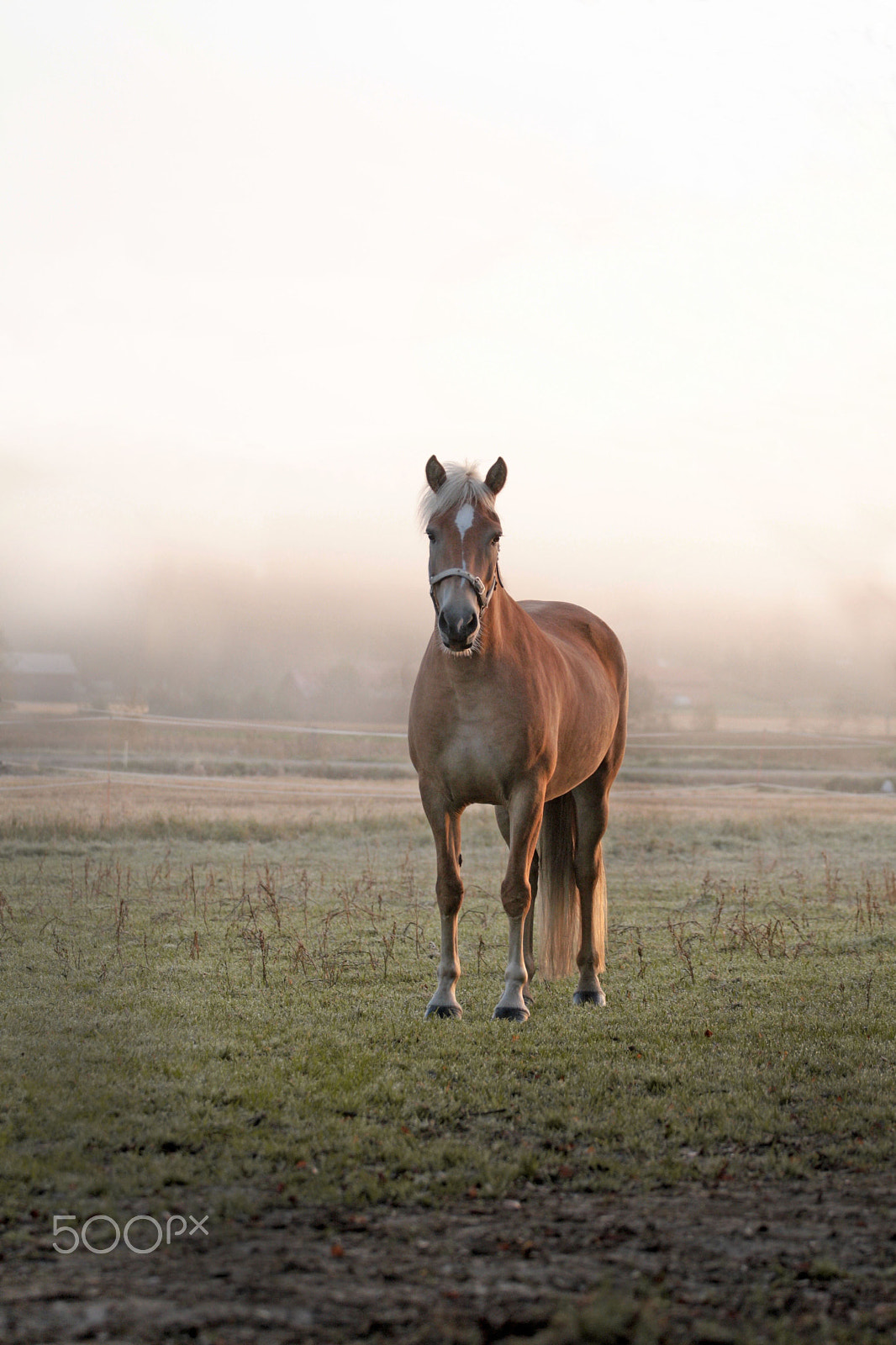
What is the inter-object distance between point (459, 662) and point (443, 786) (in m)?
0.70

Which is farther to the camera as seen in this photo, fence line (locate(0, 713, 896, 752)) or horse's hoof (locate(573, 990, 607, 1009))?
fence line (locate(0, 713, 896, 752))

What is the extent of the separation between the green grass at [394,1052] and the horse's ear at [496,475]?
288cm

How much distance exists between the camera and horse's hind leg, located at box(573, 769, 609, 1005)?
6.00 m

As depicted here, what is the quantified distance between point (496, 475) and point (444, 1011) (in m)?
2.93

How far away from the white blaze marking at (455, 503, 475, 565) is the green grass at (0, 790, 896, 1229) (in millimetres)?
2455

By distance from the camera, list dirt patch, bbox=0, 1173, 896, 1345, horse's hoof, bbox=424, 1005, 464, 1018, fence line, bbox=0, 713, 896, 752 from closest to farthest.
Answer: dirt patch, bbox=0, 1173, 896, 1345
horse's hoof, bbox=424, 1005, 464, 1018
fence line, bbox=0, 713, 896, 752

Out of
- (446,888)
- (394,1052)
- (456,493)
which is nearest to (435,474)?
(456,493)

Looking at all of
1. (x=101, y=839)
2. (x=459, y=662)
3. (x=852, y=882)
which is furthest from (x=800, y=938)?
(x=101, y=839)

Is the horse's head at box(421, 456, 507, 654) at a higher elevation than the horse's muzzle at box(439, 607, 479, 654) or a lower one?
higher

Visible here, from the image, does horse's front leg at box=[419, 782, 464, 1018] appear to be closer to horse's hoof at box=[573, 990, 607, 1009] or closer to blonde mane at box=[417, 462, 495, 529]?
horse's hoof at box=[573, 990, 607, 1009]

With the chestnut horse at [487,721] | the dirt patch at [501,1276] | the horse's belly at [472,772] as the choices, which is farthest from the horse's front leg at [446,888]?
the dirt patch at [501,1276]

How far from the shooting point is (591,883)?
21.0ft

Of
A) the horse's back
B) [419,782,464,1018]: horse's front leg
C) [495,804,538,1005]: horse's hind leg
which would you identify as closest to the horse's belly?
[419,782,464,1018]: horse's front leg

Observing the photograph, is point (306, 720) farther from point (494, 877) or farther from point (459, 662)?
point (459, 662)
